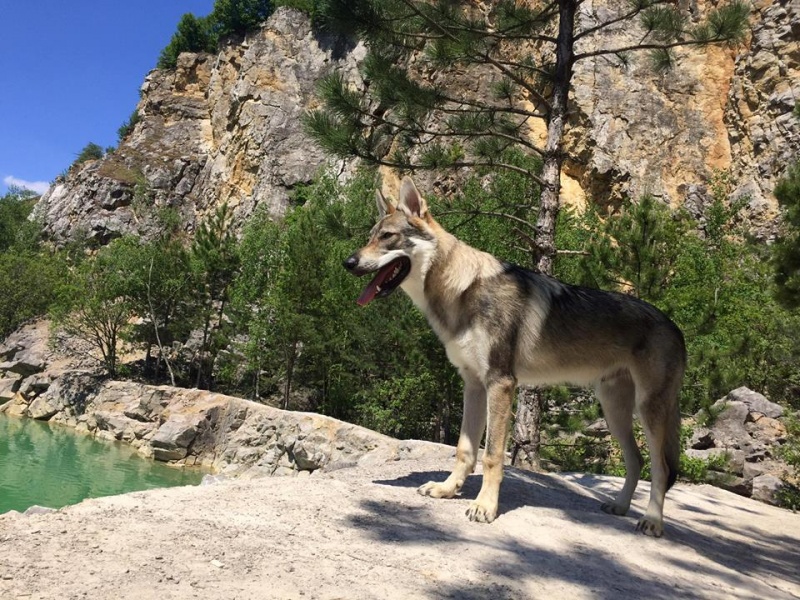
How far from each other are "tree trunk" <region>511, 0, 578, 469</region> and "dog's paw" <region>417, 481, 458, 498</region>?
3622 millimetres

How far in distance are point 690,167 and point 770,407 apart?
19.1 m

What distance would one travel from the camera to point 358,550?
3191mm

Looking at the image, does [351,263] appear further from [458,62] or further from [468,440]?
[458,62]

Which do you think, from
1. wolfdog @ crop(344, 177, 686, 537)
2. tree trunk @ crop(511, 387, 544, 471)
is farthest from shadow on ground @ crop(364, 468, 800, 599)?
tree trunk @ crop(511, 387, 544, 471)

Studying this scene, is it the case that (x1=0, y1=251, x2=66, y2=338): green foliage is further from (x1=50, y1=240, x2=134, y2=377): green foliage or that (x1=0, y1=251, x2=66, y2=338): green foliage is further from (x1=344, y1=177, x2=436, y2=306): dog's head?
(x1=344, y1=177, x2=436, y2=306): dog's head

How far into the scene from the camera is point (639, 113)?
2989cm

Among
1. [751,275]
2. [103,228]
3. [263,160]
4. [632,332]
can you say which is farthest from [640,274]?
[103,228]

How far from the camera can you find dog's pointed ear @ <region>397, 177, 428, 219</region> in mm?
4626

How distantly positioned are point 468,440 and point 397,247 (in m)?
1.70

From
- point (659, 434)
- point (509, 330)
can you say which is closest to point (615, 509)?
point (659, 434)

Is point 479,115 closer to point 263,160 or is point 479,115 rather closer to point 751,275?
point 751,275

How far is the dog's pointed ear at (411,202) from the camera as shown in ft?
15.2

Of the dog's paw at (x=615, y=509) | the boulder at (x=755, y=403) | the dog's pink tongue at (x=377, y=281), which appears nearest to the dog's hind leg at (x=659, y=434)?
the dog's paw at (x=615, y=509)

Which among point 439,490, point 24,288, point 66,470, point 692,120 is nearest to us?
point 439,490
